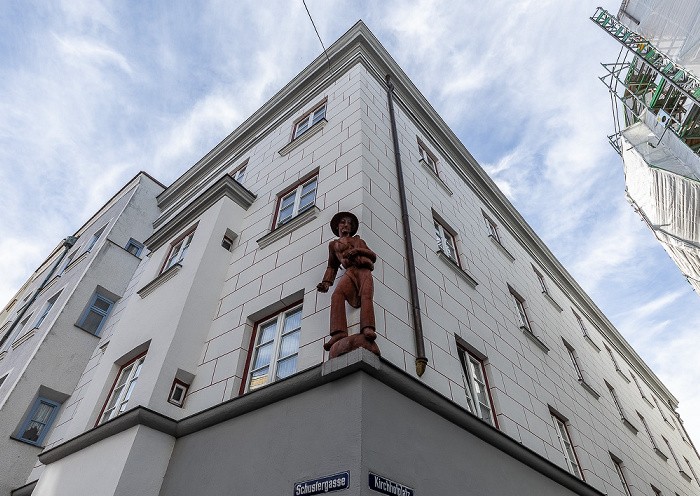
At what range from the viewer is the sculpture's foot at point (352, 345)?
5.56m

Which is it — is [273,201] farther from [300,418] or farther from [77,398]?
[77,398]

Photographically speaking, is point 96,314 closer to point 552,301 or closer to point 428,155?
point 428,155

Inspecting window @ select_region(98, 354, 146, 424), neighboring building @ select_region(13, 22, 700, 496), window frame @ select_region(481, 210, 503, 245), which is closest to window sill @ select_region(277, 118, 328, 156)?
neighboring building @ select_region(13, 22, 700, 496)

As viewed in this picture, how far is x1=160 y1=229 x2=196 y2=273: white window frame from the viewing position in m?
10.7

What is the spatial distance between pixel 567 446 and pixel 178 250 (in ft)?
36.0

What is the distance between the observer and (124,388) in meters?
8.11

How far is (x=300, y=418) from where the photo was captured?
5484 millimetres

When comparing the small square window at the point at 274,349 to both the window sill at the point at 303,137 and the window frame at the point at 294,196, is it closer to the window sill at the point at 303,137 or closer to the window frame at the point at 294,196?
the window frame at the point at 294,196

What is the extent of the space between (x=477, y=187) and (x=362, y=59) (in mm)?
6798

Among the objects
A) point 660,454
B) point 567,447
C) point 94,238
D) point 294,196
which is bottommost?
point 567,447

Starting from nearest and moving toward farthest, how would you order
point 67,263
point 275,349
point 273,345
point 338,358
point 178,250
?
1. point 338,358
2. point 275,349
3. point 273,345
4. point 178,250
5. point 67,263

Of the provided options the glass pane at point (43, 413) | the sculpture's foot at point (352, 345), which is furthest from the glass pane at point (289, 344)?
the glass pane at point (43, 413)

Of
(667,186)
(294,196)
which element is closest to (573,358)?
(667,186)

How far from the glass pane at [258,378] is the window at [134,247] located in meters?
10.9
